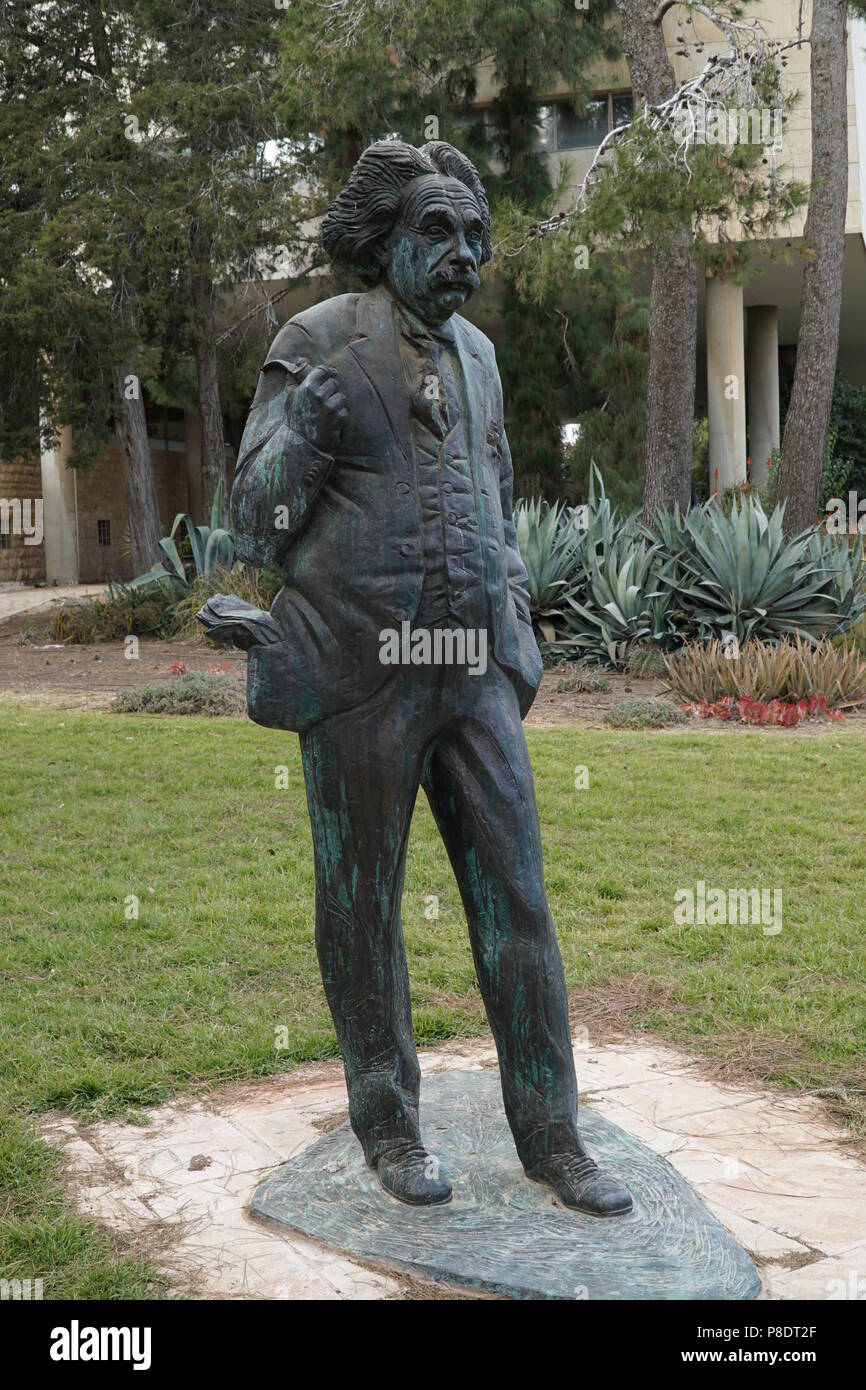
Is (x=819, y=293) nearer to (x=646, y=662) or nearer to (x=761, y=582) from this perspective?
(x=761, y=582)

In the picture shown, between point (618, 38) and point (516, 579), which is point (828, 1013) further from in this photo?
point (618, 38)

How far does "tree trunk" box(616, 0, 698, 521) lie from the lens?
1263 centimetres

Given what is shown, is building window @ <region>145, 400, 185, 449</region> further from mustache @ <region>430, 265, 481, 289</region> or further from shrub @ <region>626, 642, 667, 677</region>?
mustache @ <region>430, 265, 481, 289</region>

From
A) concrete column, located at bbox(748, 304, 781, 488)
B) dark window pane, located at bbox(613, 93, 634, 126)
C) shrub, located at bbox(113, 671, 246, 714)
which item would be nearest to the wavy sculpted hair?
shrub, located at bbox(113, 671, 246, 714)

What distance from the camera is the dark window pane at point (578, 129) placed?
20.3 meters

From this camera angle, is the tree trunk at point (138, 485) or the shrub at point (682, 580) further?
the tree trunk at point (138, 485)

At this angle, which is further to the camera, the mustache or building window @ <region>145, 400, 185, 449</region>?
building window @ <region>145, 400, 185, 449</region>

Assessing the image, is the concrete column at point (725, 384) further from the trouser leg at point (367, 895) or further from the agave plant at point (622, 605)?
the trouser leg at point (367, 895)

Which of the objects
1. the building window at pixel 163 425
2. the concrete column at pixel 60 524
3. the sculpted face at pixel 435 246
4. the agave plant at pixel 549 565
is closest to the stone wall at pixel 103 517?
the concrete column at pixel 60 524

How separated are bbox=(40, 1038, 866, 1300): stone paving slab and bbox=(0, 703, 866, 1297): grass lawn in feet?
0.40

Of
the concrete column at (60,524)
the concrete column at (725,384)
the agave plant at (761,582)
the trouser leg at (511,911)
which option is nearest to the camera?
the trouser leg at (511,911)

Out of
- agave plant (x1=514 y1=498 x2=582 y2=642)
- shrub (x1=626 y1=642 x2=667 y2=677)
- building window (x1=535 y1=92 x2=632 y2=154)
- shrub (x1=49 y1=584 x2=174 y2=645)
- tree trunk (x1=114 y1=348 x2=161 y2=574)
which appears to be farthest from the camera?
building window (x1=535 y1=92 x2=632 y2=154)

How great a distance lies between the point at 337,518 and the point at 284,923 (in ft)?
10.3

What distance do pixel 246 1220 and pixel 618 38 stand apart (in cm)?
1834
